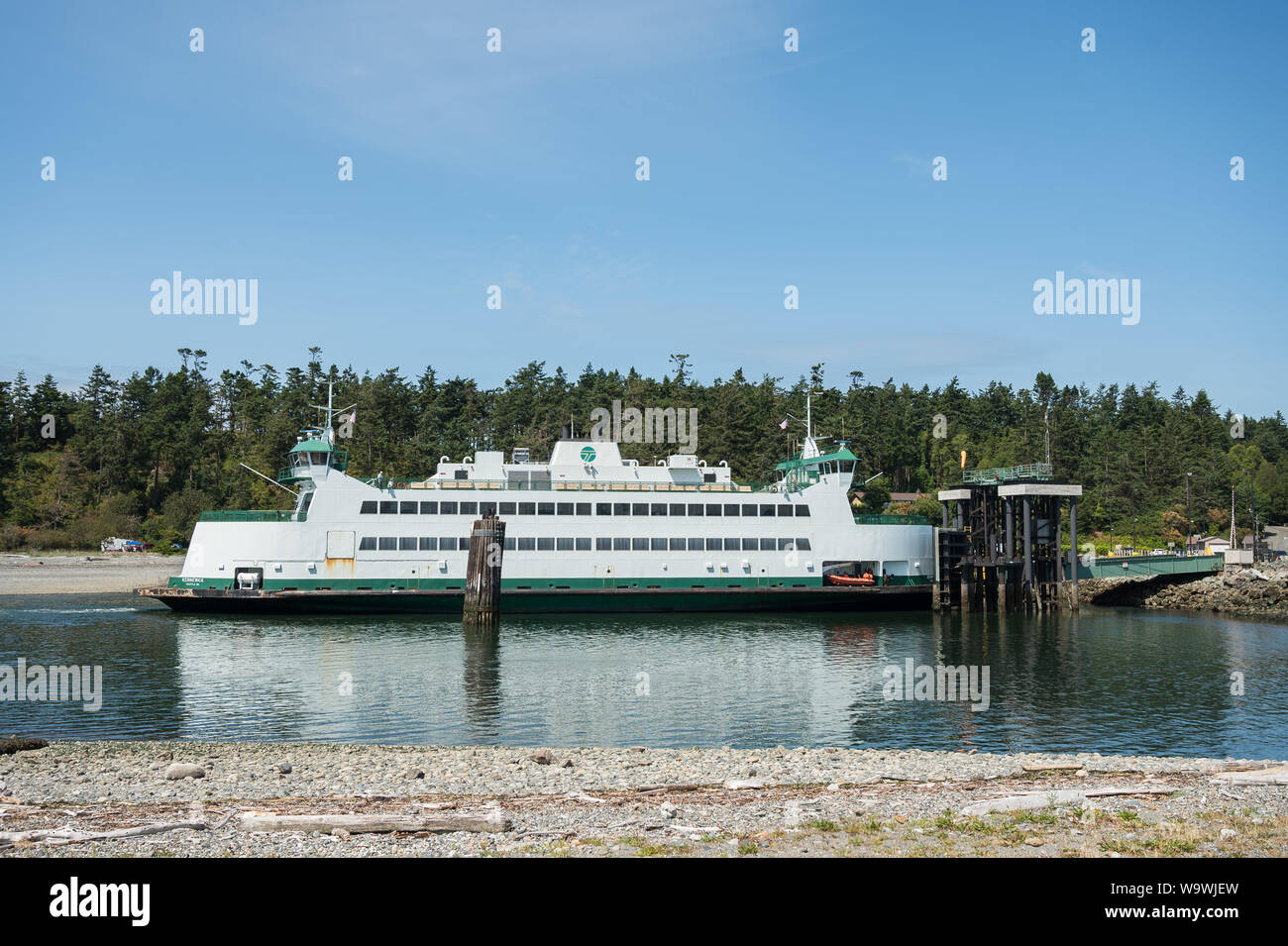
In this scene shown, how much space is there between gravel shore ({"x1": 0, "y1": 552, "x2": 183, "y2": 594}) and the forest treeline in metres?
5.65

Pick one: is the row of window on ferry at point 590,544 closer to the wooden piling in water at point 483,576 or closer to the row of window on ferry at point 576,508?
the row of window on ferry at point 576,508

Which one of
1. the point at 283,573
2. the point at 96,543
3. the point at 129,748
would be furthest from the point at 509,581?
the point at 96,543

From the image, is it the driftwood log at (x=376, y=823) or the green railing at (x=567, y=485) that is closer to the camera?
the driftwood log at (x=376, y=823)

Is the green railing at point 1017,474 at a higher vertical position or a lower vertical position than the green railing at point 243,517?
higher

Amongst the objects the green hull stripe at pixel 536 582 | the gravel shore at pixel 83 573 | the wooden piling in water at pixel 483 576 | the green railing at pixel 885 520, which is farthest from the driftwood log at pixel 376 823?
the gravel shore at pixel 83 573

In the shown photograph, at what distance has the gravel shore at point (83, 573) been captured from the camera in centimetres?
5328

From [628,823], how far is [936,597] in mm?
38731

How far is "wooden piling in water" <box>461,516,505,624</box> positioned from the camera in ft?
127

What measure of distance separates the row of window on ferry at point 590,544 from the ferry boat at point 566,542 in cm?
7

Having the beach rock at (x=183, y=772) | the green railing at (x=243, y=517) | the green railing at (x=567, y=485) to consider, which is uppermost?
the green railing at (x=567, y=485)

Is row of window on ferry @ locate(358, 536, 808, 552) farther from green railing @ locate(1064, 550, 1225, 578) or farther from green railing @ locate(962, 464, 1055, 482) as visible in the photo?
green railing @ locate(1064, 550, 1225, 578)

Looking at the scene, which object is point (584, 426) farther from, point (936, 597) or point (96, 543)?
point (936, 597)

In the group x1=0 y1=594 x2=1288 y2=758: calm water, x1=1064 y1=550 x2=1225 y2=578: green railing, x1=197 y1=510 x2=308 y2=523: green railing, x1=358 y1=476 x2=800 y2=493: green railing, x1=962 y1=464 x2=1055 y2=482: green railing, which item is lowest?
x1=0 y1=594 x2=1288 y2=758: calm water

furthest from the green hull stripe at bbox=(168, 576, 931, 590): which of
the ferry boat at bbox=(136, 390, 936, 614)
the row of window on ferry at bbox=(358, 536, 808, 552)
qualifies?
the row of window on ferry at bbox=(358, 536, 808, 552)
